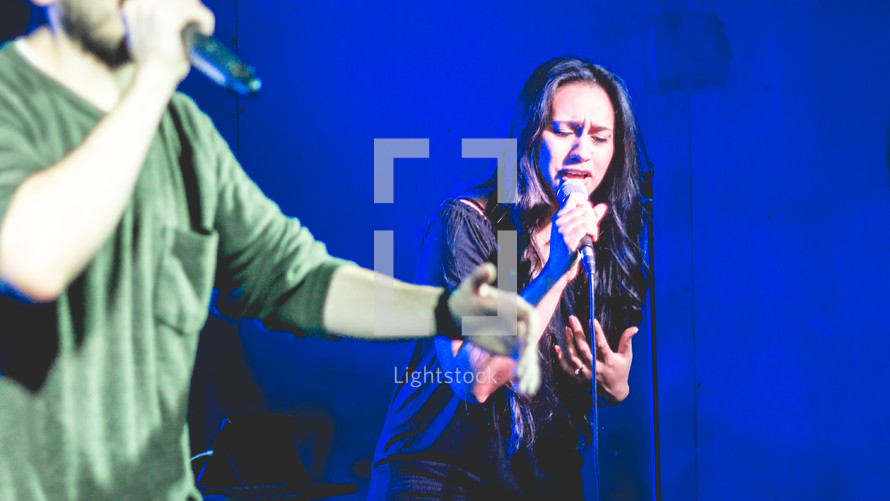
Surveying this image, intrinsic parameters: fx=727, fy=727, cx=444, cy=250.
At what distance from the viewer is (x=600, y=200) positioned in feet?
6.24

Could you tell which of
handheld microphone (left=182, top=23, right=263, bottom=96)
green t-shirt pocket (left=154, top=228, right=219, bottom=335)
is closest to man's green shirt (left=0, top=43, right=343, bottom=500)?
green t-shirt pocket (left=154, top=228, right=219, bottom=335)

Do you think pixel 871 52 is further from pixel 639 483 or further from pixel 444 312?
pixel 444 312

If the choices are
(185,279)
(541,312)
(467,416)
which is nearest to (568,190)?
(541,312)

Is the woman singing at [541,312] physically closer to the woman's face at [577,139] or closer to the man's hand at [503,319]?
the woman's face at [577,139]

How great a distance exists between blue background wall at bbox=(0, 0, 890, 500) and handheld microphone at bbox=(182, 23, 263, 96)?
1.76m

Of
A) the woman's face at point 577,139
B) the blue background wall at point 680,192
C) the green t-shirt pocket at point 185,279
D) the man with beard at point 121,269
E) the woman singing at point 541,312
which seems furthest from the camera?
the blue background wall at point 680,192

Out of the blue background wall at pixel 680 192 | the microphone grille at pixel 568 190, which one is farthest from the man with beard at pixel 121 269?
the blue background wall at pixel 680 192

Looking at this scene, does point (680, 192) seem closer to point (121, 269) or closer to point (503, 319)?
point (503, 319)

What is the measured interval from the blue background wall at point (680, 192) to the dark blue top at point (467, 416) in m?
0.92

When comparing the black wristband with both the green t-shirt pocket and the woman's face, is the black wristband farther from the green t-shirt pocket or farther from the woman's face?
the woman's face

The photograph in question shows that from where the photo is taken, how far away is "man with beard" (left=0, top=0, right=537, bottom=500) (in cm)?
64

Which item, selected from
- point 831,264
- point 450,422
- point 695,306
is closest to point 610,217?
point 450,422

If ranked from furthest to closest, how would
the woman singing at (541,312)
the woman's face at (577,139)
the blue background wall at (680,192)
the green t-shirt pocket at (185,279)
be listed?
1. the blue background wall at (680,192)
2. the woman's face at (577,139)
3. the woman singing at (541,312)
4. the green t-shirt pocket at (185,279)

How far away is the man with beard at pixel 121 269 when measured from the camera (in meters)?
0.64
